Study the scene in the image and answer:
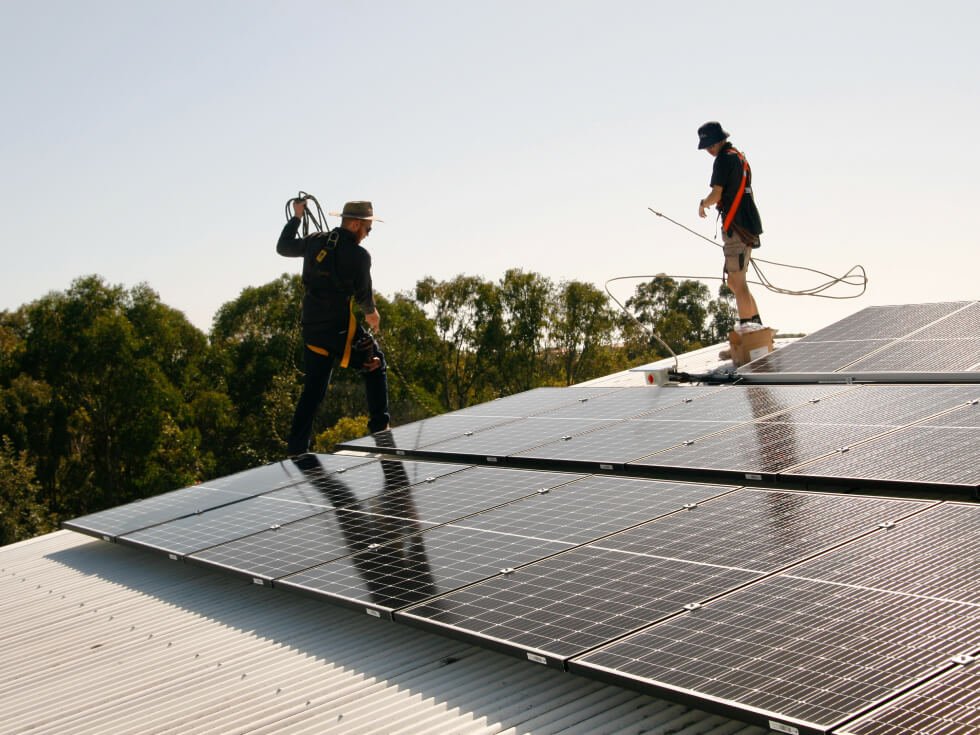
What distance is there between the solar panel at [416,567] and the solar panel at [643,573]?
22 centimetres

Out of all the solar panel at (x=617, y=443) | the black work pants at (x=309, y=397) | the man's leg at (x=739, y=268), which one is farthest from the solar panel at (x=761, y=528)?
the man's leg at (x=739, y=268)

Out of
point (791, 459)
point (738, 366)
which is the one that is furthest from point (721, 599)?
point (738, 366)

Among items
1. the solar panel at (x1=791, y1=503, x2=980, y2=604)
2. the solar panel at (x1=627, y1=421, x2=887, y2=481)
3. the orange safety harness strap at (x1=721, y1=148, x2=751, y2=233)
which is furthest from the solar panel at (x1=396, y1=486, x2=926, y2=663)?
the orange safety harness strap at (x1=721, y1=148, x2=751, y2=233)

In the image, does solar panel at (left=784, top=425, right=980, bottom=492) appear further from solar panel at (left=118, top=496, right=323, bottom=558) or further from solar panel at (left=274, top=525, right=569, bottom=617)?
solar panel at (left=118, top=496, right=323, bottom=558)

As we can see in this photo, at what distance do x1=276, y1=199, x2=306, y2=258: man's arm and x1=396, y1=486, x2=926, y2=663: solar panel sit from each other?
7534mm

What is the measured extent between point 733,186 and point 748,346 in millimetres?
1932

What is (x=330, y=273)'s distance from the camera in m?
12.8

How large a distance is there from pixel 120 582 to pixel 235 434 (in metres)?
65.2

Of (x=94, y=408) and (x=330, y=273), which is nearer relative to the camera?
(x=330, y=273)

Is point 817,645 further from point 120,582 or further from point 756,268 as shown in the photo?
point 756,268

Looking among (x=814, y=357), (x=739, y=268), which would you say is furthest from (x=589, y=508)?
(x=739, y=268)

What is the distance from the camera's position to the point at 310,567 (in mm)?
7355

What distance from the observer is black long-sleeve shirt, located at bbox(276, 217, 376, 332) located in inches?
502

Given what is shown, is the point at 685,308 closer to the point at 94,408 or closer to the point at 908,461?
the point at 94,408
